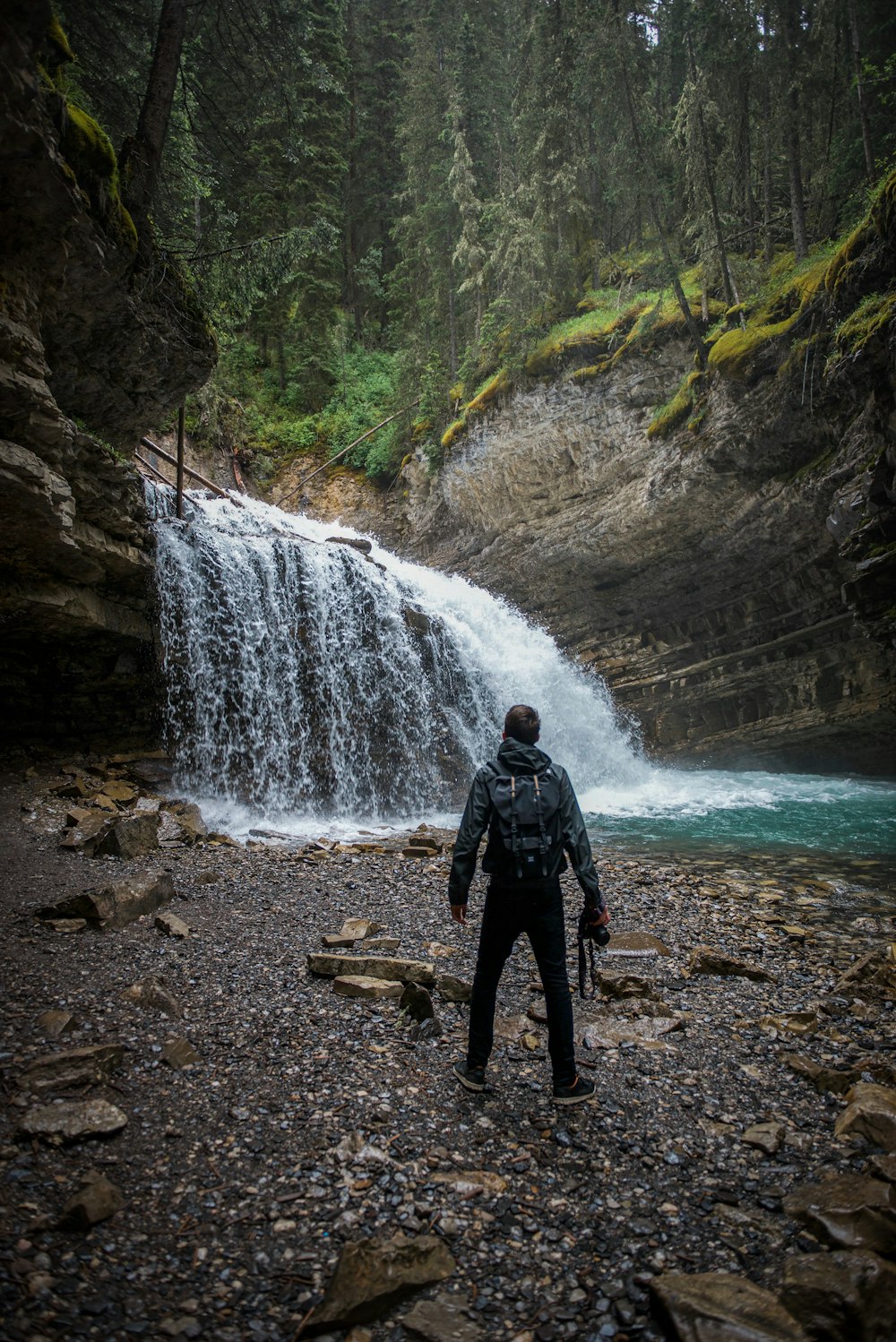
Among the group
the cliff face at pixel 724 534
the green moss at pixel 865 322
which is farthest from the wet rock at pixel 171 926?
the green moss at pixel 865 322

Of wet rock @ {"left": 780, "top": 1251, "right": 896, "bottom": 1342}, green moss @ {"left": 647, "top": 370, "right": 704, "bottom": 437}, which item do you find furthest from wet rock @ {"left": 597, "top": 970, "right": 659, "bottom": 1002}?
green moss @ {"left": 647, "top": 370, "right": 704, "bottom": 437}

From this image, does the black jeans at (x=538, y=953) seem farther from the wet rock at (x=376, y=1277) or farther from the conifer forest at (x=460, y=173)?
the conifer forest at (x=460, y=173)

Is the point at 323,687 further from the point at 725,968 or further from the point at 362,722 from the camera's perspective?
the point at 725,968

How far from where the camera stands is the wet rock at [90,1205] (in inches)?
89.8

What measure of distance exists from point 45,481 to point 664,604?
15.8 metres

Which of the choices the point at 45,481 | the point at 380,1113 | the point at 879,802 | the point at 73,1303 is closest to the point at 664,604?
the point at 879,802

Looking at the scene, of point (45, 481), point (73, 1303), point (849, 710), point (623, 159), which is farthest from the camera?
point (623, 159)

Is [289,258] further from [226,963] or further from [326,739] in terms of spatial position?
[226,963]

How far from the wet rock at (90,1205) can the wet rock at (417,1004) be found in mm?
1971

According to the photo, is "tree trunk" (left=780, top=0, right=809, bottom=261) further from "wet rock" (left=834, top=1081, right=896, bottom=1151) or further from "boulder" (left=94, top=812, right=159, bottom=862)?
"boulder" (left=94, top=812, right=159, bottom=862)

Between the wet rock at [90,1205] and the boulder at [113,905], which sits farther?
the boulder at [113,905]

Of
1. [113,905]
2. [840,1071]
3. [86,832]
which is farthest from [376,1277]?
[86,832]

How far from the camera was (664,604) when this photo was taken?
18.9 metres

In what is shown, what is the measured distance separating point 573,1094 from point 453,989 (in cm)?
128
